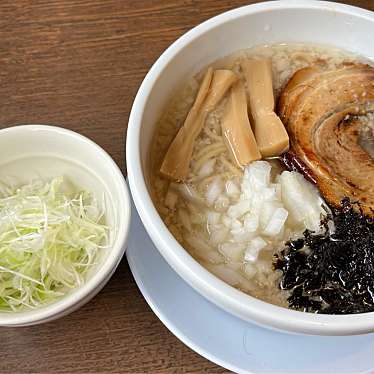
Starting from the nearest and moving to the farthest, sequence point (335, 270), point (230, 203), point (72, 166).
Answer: point (335, 270) < point (230, 203) < point (72, 166)

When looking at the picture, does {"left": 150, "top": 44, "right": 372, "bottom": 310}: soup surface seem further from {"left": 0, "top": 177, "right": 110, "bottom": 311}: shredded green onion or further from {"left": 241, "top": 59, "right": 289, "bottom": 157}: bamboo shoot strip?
{"left": 0, "top": 177, "right": 110, "bottom": 311}: shredded green onion

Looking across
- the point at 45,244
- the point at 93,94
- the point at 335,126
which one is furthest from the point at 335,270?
the point at 93,94

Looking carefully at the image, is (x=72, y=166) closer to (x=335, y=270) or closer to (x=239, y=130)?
(x=239, y=130)

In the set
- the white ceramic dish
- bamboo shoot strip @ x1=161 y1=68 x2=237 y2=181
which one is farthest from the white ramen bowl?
the white ceramic dish

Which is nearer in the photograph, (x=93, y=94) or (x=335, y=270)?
(x=335, y=270)

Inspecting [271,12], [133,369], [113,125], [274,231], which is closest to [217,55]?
[271,12]

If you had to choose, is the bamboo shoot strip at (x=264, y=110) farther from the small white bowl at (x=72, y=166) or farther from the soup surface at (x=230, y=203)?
the small white bowl at (x=72, y=166)
